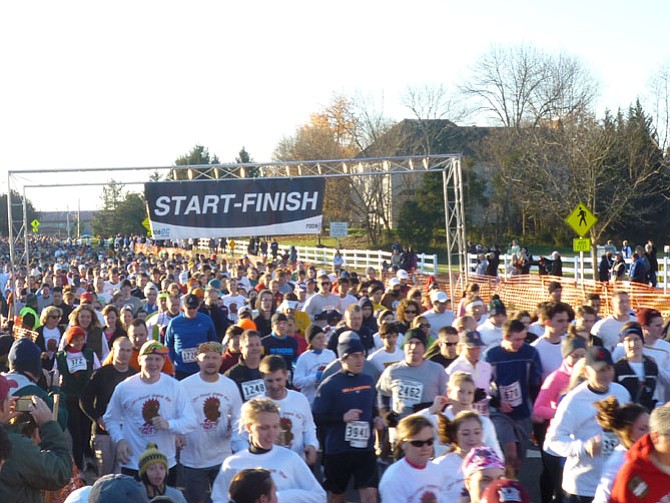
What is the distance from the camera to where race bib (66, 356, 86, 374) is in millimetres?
9438

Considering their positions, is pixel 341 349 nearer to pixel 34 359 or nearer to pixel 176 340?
pixel 34 359

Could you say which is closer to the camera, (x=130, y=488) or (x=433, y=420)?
(x=130, y=488)

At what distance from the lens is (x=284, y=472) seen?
5305 mm

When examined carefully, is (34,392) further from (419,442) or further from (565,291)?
(565,291)

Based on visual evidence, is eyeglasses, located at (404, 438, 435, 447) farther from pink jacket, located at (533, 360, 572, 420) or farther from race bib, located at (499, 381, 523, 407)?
race bib, located at (499, 381, 523, 407)

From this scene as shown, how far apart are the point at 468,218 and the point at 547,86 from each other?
45.8 ft

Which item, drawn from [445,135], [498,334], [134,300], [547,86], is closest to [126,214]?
[445,135]

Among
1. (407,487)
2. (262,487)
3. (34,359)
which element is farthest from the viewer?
Answer: (34,359)

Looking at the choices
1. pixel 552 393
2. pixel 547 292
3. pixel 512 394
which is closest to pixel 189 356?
pixel 512 394

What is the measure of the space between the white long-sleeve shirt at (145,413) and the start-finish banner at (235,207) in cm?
1509

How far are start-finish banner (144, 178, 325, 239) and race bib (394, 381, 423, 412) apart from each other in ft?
A: 49.5

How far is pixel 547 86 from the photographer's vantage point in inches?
2667

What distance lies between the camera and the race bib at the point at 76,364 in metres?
9.44

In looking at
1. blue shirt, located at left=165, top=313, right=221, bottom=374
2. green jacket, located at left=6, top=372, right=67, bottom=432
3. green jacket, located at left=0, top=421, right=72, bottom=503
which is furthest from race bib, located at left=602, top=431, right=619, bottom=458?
blue shirt, located at left=165, top=313, right=221, bottom=374
